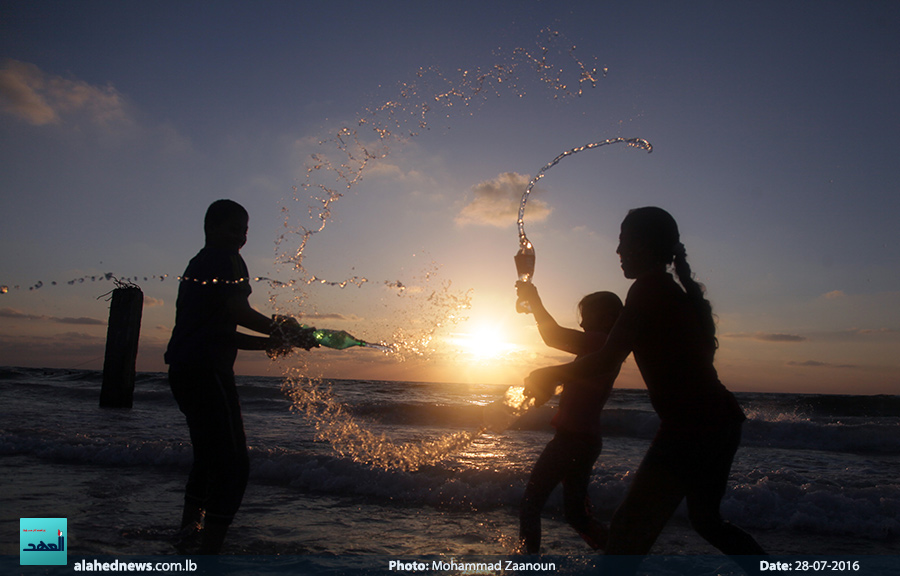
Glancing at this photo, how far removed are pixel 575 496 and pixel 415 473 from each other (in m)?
3.93

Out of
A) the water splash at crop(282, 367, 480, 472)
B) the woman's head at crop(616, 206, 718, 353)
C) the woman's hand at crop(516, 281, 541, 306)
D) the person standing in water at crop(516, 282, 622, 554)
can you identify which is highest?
the woman's head at crop(616, 206, 718, 353)

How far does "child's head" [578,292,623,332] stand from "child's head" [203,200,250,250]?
2447 millimetres

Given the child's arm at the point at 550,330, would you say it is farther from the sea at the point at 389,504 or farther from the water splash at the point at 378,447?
the water splash at the point at 378,447

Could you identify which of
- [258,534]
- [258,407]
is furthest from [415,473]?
[258,407]

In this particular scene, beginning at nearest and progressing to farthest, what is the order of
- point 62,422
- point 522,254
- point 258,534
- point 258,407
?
point 522,254
point 258,534
point 62,422
point 258,407

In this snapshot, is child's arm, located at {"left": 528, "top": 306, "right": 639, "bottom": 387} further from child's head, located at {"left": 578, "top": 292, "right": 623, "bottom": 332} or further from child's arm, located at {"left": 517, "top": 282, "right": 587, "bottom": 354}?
child's head, located at {"left": 578, "top": 292, "right": 623, "bottom": 332}

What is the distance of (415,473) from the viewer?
22.4ft

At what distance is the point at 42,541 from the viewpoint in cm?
394

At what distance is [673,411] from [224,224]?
282 centimetres

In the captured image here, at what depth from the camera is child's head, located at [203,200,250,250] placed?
3213 mm

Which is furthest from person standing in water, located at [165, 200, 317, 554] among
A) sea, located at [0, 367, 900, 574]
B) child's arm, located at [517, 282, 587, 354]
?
child's arm, located at [517, 282, 587, 354]

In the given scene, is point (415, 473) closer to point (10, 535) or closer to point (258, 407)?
point (10, 535)

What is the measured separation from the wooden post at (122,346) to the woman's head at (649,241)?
51.2ft

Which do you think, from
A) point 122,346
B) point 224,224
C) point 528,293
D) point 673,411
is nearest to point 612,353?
point 673,411
